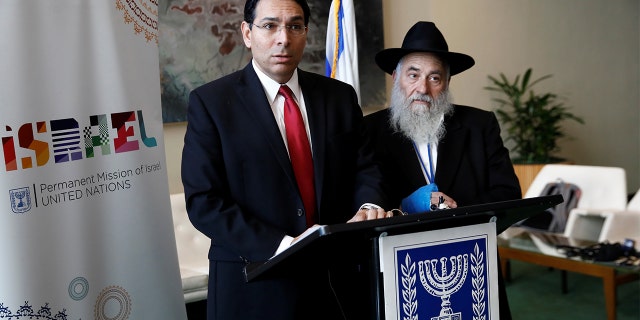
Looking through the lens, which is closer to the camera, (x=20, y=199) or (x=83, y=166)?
(x=20, y=199)

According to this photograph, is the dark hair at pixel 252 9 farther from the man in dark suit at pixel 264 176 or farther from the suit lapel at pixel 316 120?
the suit lapel at pixel 316 120

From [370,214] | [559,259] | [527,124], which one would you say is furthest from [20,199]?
[527,124]

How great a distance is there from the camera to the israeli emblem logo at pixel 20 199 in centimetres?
232

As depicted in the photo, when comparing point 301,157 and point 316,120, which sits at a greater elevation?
point 316,120

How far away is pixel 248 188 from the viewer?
2135mm

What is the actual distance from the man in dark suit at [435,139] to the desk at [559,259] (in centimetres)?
211

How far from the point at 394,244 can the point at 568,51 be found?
292 inches

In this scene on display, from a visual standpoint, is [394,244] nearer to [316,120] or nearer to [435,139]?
[316,120]

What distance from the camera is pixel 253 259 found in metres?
2.05

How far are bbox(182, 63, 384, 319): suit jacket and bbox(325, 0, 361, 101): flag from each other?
206cm

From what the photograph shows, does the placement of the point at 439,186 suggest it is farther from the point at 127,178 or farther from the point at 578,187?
the point at 578,187

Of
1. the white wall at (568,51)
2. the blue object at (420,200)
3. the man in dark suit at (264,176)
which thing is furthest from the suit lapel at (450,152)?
the white wall at (568,51)

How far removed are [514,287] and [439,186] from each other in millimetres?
3490

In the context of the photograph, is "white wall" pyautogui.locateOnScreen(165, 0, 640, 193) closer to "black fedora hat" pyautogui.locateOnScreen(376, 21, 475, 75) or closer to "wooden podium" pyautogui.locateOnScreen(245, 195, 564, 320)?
"black fedora hat" pyautogui.locateOnScreen(376, 21, 475, 75)
